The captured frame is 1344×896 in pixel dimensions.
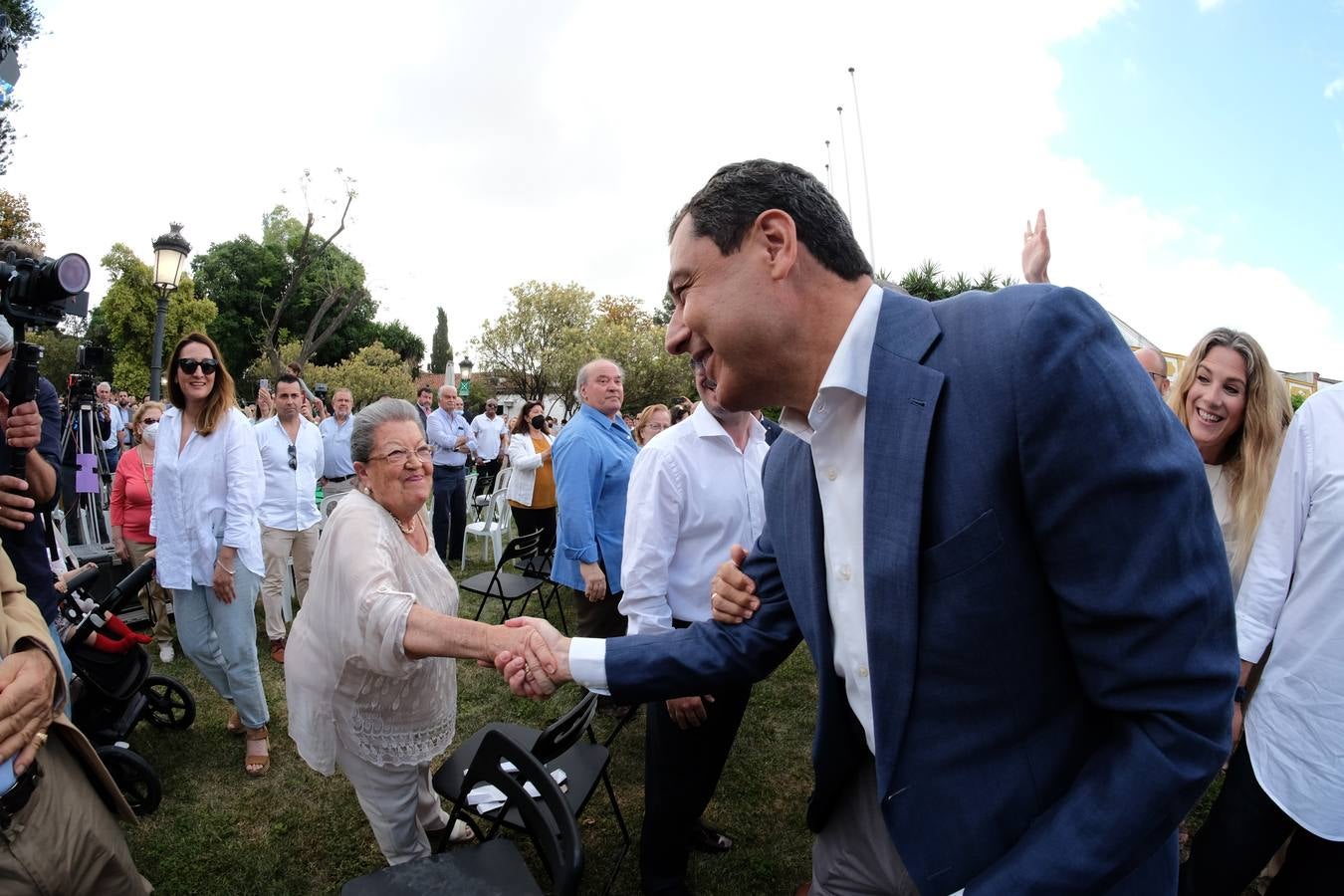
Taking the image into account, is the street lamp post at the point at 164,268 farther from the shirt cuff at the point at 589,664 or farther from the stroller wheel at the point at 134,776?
the shirt cuff at the point at 589,664

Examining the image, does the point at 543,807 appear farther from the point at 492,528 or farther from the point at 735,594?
the point at 492,528

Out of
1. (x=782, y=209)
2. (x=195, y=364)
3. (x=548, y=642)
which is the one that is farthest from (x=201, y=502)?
(x=782, y=209)

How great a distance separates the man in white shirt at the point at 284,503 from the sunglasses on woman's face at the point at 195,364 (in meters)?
1.87

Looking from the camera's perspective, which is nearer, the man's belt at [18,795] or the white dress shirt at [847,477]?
the white dress shirt at [847,477]

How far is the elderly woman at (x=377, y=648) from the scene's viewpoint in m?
2.60

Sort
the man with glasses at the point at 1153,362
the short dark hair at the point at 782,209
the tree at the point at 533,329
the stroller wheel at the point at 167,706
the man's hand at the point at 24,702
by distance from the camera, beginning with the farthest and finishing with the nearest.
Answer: the tree at the point at 533,329 → the man with glasses at the point at 1153,362 → the stroller wheel at the point at 167,706 → the man's hand at the point at 24,702 → the short dark hair at the point at 782,209

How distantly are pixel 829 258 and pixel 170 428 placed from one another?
14.7 ft

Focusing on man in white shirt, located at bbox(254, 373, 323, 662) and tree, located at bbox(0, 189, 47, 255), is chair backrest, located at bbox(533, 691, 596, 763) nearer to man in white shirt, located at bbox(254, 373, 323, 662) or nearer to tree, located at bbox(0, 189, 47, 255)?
man in white shirt, located at bbox(254, 373, 323, 662)

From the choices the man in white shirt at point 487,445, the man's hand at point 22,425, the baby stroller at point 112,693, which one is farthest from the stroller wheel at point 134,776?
the man in white shirt at point 487,445

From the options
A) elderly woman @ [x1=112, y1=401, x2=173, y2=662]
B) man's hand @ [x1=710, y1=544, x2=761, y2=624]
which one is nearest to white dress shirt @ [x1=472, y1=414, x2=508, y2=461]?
elderly woman @ [x1=112, y1=401, x2=173, y2=662]

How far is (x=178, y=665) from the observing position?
5.76 metres

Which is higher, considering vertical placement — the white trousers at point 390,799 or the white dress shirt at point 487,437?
the white dress shirt at point 487,437

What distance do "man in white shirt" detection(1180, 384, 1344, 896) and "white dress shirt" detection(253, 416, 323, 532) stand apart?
6.51 metres

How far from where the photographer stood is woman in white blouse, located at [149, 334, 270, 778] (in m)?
4.16
